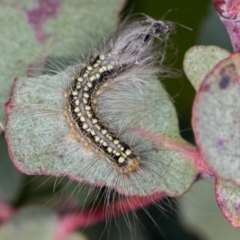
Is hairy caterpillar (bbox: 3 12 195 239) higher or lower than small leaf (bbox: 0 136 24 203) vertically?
higher

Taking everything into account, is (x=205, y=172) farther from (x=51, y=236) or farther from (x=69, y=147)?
(x=51, y=236)

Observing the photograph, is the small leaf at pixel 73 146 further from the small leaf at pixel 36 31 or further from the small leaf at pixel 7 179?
the small leaf at pixel 7 179

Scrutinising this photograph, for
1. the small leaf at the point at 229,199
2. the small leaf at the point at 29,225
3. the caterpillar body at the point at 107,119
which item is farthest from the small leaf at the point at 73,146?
the small leaf at the point at 29,225

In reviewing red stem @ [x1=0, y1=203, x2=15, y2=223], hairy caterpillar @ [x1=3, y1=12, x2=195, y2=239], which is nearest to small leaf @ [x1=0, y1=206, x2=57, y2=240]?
red stem @ [x1=0, y1=203, x2=15, y2=223]

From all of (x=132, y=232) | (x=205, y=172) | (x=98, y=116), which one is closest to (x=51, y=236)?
(x=132, y=232)

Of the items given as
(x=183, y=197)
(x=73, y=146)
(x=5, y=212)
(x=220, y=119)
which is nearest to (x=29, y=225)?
(x=5, y=212)

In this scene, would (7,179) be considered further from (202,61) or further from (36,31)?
(202,61)

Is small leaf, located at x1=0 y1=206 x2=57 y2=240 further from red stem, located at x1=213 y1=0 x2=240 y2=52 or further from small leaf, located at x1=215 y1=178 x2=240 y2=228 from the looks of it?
red stem, located at x1=213 y1=0 x2=240 y2=52
